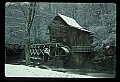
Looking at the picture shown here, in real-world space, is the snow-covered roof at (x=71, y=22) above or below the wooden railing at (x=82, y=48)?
above

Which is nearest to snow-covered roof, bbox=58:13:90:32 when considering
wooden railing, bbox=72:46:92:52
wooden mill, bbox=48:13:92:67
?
wooden mill, bbox=48:13:92:67

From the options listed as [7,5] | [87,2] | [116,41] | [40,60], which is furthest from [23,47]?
[116,41]

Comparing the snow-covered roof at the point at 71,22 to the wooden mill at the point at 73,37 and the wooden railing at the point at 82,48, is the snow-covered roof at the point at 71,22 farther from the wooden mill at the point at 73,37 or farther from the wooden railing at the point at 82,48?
the wooden railing at the point at 82,48

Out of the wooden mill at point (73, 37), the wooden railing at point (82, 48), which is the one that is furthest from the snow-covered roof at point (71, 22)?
the wooden railing at point (82, 48)

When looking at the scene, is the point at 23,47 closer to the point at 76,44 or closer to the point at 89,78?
the point at 76,44

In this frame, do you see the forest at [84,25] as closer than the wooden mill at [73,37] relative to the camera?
Yes

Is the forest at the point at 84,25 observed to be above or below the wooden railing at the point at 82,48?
above

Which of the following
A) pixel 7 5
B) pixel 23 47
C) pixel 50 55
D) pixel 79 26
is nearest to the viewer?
pixel 7 5

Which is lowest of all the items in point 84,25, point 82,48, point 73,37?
point 82,48

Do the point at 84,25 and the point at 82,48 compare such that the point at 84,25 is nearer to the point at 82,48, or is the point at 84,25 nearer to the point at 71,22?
the point at 71,22

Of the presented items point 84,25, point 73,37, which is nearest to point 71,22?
point 84,25

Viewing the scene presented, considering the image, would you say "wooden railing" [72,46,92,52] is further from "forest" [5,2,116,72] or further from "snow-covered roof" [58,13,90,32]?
"snow-covered roof" [58,13,90,32]
